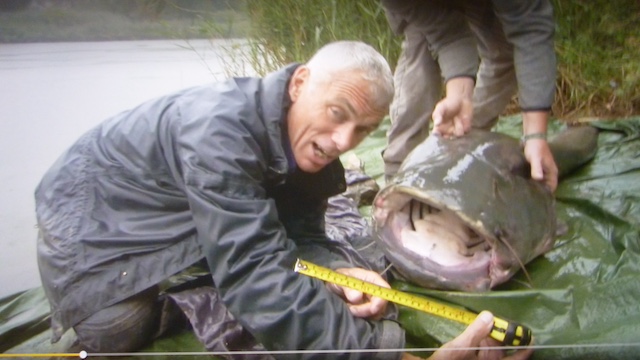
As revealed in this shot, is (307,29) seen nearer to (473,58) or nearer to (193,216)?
(193,216)

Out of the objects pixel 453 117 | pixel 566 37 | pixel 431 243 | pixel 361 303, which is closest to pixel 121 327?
pixel 361 303

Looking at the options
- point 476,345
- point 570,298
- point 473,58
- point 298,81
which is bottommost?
point 570,298

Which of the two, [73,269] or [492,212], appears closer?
[73,269]

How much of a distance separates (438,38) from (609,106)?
715 millimetres

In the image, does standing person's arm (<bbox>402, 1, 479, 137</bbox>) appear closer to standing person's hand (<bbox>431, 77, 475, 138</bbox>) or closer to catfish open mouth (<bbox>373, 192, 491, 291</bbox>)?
standing person's hand (<bbox>431, 77, 475, 138</bbox>)

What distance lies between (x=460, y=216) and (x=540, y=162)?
14.3 inches

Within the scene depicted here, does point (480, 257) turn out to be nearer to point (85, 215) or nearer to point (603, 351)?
point (603, 351)

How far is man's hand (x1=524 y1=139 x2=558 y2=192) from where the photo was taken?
1388mm

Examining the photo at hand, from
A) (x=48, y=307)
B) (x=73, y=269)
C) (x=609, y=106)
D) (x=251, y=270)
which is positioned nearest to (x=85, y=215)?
(x=73, y=269)

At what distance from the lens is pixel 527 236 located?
4.36 feet

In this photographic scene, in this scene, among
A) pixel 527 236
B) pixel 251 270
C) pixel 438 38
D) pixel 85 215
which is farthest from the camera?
pixel 438 38

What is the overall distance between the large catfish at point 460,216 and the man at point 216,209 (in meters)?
0.21

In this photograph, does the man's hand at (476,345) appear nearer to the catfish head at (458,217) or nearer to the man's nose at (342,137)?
the catfish head at (458,217)

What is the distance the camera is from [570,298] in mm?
1258
